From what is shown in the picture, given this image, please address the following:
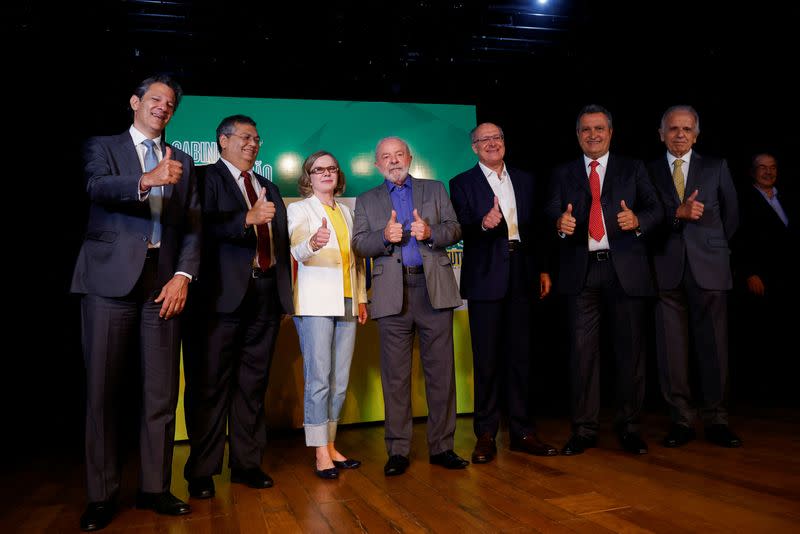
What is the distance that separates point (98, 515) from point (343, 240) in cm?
169

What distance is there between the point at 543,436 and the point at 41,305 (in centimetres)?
412

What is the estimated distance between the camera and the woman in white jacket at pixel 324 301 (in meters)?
3.19

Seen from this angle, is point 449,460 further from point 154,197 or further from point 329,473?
point 154,197

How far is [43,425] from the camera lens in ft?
17.0

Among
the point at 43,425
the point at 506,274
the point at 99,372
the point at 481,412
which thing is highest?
the point at 506,274

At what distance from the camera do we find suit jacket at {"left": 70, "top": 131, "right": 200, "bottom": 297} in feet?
8.32

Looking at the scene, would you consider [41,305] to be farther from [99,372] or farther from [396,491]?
[396,491]

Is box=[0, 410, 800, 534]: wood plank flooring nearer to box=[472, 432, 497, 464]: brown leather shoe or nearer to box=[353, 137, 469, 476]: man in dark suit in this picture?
box=[472, 432, 497, 464]: brown leather shoe

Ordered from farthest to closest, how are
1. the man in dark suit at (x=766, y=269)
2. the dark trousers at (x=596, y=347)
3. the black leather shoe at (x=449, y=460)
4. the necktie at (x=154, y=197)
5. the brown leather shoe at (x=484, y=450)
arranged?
the man in dark suit at (x=766, y=269) < the dark trousers at (x=596, y=347) < the brown leather shoe at (x=484, y=450) < the black leather shoe at (x=449, y=460) < the necktie at (x=154, y=197)

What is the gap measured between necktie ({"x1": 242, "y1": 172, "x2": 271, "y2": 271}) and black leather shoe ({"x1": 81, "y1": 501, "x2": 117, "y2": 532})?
48.7 inches

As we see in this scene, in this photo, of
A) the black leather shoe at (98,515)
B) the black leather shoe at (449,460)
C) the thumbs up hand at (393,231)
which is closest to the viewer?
the black leather shoe at (98,515)

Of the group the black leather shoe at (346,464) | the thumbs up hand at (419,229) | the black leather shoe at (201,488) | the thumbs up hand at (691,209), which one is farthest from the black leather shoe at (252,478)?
the thumbs up hand at (691,209)

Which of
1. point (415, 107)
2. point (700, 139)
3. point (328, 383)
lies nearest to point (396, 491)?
point (328, 383)

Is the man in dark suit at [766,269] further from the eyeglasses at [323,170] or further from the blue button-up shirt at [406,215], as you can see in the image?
the eyeglasses at [323,170]
